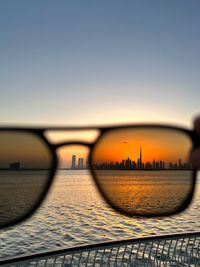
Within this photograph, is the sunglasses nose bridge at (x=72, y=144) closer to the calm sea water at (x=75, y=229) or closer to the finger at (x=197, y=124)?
the finger at (x=197, y=124)

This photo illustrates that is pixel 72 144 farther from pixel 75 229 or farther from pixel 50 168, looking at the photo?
pixel 75 229

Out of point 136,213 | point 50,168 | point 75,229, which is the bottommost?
point 75,229

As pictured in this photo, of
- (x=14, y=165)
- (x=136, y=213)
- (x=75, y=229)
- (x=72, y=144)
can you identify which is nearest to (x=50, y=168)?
(x=72, y=144)

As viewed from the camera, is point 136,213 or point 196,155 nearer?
point 196,155

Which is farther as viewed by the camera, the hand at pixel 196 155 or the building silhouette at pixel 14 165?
the building silhouette at pixel 14 165

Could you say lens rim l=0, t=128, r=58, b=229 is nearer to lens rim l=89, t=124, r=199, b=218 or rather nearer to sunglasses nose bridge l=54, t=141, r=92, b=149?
sunglasses nose bridge l=54, t=141, r=92, b=149

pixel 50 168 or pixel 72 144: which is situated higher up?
pixel 72 144

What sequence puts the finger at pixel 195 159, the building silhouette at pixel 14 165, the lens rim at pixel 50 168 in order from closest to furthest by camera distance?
the finger at pixel 195 159 < the lens rim at pixel 50 168 < the building silhouette at pixel 14 165

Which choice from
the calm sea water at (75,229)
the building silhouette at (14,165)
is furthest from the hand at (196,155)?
the calm sea water at (75,229)

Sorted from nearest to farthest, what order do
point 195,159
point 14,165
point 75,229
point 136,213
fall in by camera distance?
1. point 195,159
2. point 136,213
3. point 14,165
4. point 75,229

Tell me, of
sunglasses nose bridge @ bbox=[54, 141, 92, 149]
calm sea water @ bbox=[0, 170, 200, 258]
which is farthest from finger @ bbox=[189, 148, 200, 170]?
calm sea water @ bbox=[0, 170, 200, 258]

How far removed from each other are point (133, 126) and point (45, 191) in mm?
749

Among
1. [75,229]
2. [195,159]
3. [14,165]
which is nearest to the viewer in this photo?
[195,159]

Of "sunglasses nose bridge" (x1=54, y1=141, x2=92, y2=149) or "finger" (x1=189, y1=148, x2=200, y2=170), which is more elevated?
"sunglasses nose bridge" (x1=54, y1=141, x2=92, y2=149)
